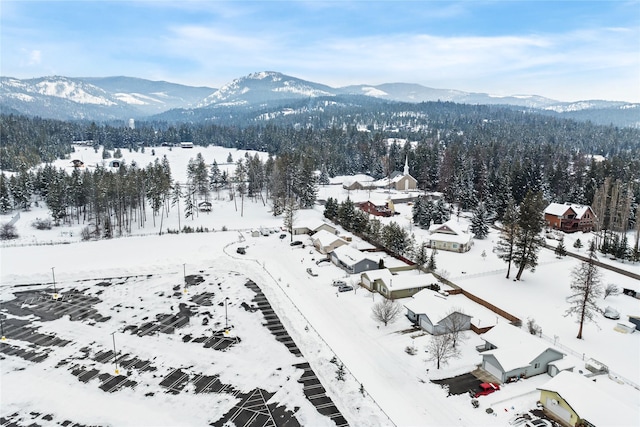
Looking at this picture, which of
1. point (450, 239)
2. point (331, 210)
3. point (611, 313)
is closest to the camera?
point (611, 313)

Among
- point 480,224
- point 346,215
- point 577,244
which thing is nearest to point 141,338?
point 346,215

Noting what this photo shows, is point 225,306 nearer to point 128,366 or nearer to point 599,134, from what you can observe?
point 128,366

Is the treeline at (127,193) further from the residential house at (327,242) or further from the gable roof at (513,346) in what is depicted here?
the gable roof at (513,346)

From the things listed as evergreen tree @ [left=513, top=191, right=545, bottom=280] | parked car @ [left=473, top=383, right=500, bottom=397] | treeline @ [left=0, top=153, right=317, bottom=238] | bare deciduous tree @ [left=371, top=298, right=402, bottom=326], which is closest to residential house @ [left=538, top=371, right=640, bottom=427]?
parked car @ [left=473, top=383, right=500, bottom=397]

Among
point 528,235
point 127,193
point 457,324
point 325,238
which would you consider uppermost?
point 127,193

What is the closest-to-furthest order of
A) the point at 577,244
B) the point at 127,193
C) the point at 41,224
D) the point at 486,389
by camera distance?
the point at 486,389, the point at 577,244, the point at 41,224, the point at 127,193

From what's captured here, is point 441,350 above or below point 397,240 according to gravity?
below

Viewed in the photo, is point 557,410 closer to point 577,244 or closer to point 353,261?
point 353,261

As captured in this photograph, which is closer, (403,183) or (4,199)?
(4,199)
